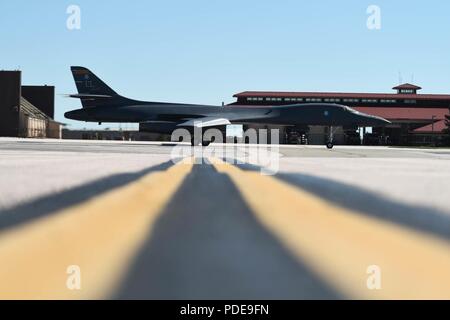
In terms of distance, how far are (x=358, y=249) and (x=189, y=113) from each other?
156 ft

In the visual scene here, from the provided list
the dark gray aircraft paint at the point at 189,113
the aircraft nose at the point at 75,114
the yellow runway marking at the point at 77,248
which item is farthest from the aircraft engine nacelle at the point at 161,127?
the yellow runway marking at the point at 77,248

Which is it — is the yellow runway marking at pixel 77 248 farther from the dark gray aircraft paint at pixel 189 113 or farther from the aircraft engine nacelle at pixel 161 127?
the dark gray aircraft paint at pixel 189 113

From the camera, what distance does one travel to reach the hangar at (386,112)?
78500 mm

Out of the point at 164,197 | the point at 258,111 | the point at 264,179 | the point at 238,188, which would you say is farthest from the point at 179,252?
the point at 258,111

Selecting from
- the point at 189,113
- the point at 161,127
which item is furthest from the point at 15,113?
the point at 161,127

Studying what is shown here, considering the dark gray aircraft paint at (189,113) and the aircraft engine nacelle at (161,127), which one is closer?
the aircraft engine nacelle at (161,127)

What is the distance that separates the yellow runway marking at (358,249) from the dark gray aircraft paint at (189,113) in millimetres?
39580

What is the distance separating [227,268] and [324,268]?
0.89m

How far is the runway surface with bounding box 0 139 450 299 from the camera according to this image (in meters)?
4.59

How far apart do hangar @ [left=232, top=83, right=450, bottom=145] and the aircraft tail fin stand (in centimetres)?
2753

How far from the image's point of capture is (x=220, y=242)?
649 centimetres

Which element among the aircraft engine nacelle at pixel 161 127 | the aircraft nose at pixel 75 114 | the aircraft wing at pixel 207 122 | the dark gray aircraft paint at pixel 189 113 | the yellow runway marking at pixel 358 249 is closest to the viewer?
the yellow runway marking at pixel 358 249

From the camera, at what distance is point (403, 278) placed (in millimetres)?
4949
